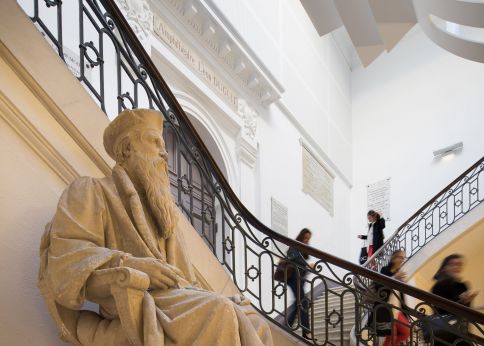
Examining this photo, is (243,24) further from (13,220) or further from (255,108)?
(13,220)

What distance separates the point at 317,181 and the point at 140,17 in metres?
6.26

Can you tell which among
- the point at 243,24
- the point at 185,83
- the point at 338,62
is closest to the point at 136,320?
the point at 185,83

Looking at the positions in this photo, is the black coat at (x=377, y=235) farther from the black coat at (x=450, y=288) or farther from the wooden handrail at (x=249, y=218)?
the wooden handrail at (x=249, y=218)

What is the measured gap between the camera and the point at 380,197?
13617 mm

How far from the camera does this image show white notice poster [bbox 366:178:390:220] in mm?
13317

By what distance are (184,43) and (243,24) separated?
1.65 meters

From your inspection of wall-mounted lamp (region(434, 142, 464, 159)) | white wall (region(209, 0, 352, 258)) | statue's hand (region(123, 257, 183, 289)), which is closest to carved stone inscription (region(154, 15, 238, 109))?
white wall (region(209, 0, 352, 258))

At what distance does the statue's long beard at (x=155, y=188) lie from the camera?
261 cm

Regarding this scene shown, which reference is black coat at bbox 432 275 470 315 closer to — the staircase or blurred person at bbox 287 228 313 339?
the staircase

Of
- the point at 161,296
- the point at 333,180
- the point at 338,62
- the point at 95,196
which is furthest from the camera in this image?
the point at 338,62

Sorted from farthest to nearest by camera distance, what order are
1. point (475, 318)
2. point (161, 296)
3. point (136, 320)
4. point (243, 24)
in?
1. point (243, 24)
2. point (475, 318)
3. point (161, 296)
4. point (136, 320)

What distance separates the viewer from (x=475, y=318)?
13.3 feet

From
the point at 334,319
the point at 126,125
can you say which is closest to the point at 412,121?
the point at 334,319

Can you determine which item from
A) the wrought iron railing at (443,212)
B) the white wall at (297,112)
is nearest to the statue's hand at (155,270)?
the white wall at (297,112)
